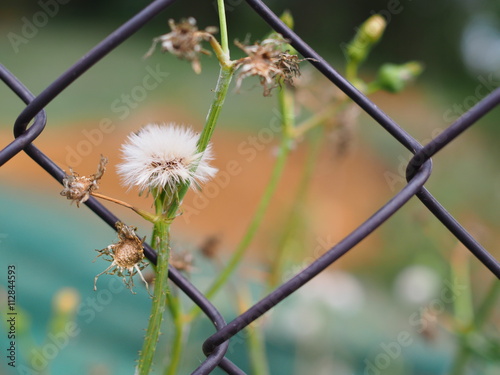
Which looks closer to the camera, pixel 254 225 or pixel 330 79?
pixel 330 79
